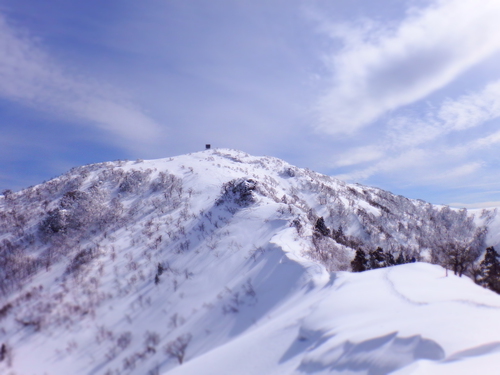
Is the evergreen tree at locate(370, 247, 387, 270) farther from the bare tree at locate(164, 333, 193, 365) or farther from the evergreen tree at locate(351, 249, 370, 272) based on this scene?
the bare tree at locate(164, 333, 193, 365)

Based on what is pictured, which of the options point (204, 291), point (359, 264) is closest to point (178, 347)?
point (204, 291)

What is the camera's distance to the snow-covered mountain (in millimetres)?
7762

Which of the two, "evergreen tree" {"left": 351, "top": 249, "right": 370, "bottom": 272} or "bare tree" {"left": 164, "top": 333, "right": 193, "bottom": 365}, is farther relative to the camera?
"evergreen tree" {"left": 351, "top": 249, "right": 370, "bottom": 272}

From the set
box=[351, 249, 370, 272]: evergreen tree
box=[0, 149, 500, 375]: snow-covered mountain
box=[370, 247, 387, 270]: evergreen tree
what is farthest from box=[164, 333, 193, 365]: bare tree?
box=[370, 247, 387, 270]: evergreen tree

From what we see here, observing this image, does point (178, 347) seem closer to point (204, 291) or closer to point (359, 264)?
point (204, 291)

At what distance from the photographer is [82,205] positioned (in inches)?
1586

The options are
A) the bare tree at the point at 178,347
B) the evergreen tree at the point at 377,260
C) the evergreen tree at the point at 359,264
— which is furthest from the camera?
the evergreen tree at the point at 377,260

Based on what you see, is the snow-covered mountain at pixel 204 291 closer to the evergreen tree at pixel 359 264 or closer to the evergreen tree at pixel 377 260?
the evergreen tree at pixel 377 260

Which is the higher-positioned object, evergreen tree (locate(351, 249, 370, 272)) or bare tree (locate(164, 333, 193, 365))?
evergreen tree (locate(351, 249, 370, 272))

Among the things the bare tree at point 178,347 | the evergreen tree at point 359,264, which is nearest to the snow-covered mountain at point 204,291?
the bare tree at point 178,347

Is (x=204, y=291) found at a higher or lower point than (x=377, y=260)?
lower

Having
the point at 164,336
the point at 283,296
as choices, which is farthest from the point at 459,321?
the point at 164,336

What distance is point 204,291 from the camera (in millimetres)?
23047

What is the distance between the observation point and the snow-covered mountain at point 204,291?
776 centimetres
